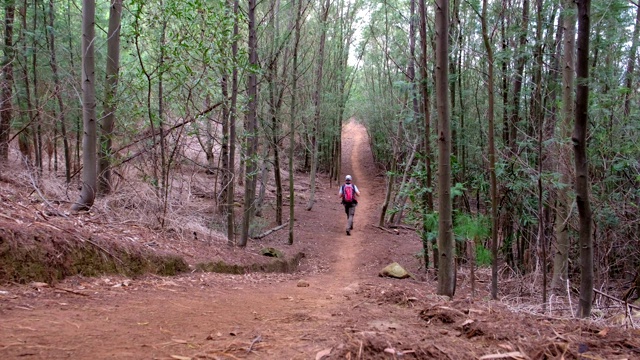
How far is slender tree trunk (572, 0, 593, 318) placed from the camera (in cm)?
325

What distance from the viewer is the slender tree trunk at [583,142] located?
3.25 metres

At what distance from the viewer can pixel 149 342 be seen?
2.42m

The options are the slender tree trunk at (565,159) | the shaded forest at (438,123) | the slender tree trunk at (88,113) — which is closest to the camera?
the slender tree trunk at (88,113)

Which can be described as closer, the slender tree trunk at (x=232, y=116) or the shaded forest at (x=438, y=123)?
the shaded forest at (x=438, y=123)

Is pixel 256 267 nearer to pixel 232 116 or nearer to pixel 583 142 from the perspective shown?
pixel 232 116

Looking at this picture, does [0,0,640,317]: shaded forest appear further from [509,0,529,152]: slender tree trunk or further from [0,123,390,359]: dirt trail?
[0,123,390,359]: dirt trail

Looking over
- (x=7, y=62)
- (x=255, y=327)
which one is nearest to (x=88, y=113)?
(x=255, y=327)

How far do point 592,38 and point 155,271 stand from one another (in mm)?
9879

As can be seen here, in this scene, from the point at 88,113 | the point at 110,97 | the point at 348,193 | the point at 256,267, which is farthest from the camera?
the point at 348,193

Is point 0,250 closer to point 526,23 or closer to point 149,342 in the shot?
point 149,342

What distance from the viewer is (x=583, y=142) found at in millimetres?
3355

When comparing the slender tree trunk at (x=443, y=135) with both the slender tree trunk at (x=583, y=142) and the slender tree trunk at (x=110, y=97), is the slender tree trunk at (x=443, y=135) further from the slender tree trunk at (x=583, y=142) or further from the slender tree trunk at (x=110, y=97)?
the slender tree trunk at (x=110, y=97)

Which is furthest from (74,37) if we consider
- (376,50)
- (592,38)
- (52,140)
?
(376,50)

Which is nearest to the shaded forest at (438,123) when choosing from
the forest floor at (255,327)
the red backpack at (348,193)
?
the forest floor at (255,327)
